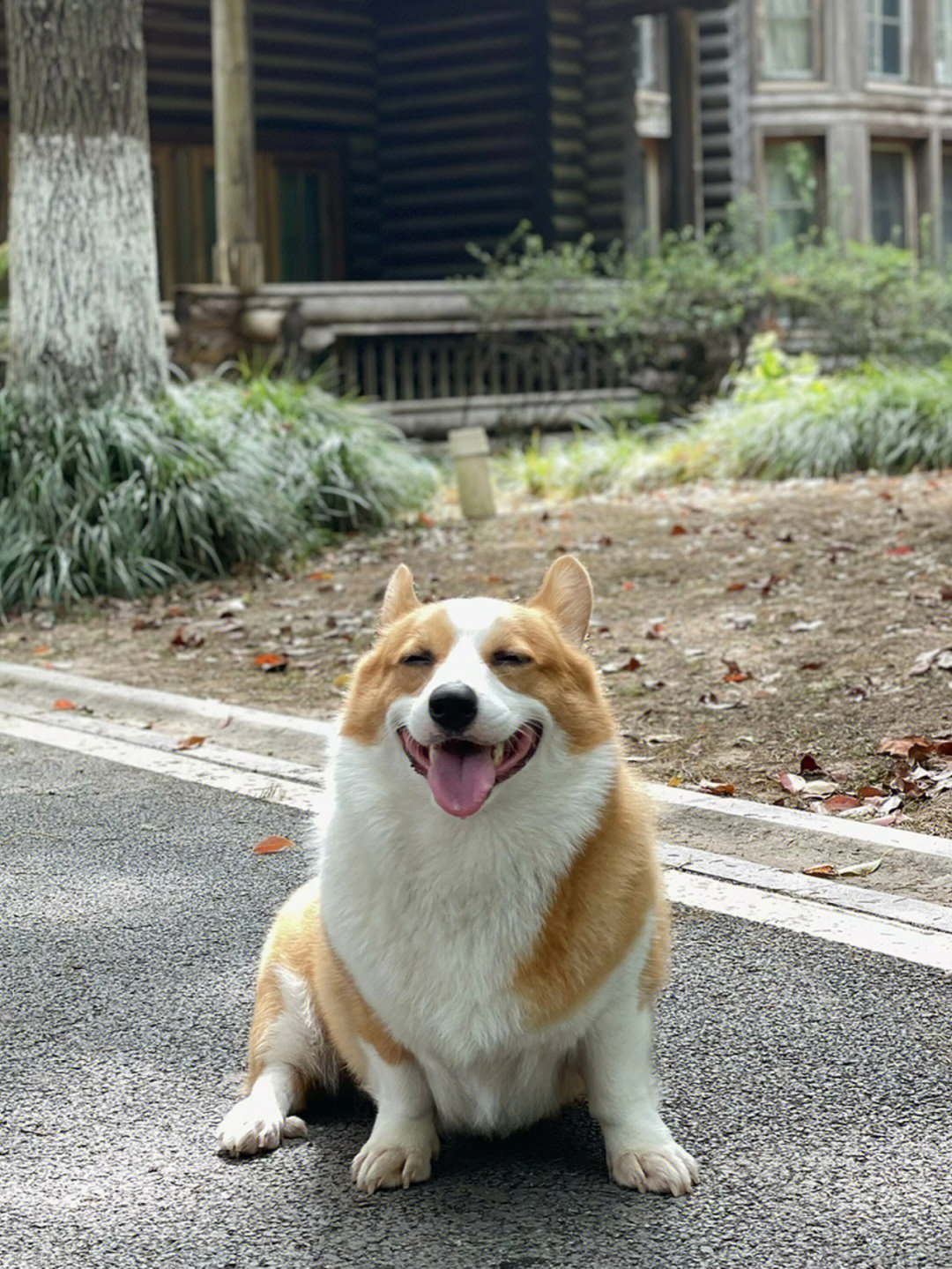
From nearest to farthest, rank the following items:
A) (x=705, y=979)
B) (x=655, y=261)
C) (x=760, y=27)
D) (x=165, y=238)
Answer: (x=705, y=979) < (x=655, y=261) < (x=165, y=238) < (x=760, y=27)

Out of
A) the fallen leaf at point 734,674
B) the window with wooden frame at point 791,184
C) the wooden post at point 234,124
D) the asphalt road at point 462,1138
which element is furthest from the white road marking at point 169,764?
the window with wooden frame at point 791,184

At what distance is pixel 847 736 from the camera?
5789 mm

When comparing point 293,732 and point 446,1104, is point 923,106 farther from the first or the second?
point 446,1104

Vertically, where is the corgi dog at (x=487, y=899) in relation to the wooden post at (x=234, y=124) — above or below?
below

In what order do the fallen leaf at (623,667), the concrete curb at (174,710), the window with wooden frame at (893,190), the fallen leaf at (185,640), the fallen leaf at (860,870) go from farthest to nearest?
the window with wooden frame at (893,190)
the fallen leaf at (185,640)
the fallen leaf at (623,667)
the concrete curb at (174,710)
the fallen leaf at (860,870)

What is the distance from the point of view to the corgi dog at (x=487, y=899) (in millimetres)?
2795

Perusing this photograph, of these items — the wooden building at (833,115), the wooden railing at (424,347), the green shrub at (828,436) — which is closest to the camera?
the green shrub at (828,436)

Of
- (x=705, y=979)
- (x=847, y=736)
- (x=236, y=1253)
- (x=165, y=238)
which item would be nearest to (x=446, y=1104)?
(x=236, y=1253)

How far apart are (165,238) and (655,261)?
18.8ft

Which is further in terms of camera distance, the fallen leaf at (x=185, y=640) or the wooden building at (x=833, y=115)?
the wooden building at (x=833, y=115)

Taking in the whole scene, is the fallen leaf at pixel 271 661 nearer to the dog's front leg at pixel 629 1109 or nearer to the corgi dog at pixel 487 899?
the corgi dog at pixel 487 899

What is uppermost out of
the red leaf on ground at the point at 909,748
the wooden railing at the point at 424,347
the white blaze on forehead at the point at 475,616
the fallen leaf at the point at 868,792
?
the wooden railing at the point at 424,347

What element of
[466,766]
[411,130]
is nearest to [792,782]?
[466,766]

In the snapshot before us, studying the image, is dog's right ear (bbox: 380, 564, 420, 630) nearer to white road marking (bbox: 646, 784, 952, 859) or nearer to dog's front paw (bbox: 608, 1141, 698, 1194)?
dog's front paw (bbox: 608, 1141, 698, 1194)
